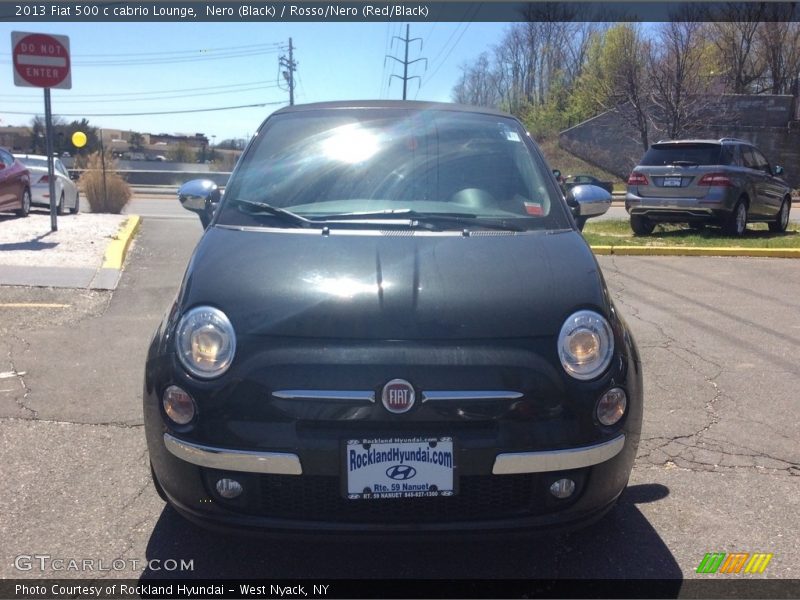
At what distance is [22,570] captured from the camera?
8.71ft

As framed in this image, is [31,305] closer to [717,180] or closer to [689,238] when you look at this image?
[689,238]

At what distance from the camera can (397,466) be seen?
2.36 m

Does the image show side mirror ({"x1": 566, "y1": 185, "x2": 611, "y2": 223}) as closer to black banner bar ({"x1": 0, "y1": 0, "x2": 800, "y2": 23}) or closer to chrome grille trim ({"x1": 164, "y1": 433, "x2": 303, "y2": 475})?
chrome grille trim ({"x1": 164, "y1": 433, "x2": 303, "y2": 475})

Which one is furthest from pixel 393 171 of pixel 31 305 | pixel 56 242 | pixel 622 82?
pixel 622 82

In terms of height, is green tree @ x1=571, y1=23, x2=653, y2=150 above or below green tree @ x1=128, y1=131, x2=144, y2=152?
above

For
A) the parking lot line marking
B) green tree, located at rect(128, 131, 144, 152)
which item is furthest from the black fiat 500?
green tree, located at rect(128, 131, 144, 152)

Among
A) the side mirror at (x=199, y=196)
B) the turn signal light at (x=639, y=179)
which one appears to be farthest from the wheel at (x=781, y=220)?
the side mirror at (x=199, y=196)

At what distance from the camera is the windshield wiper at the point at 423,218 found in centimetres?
325

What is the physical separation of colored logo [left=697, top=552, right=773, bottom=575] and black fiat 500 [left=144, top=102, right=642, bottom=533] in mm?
505

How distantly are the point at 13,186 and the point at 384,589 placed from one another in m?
12.2

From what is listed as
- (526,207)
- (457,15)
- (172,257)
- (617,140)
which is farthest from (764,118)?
(526,207)

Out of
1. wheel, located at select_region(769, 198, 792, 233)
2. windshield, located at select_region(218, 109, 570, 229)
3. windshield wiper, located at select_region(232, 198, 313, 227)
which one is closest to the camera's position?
windshield wiper, located at select_region(232, 198, 313, 227)

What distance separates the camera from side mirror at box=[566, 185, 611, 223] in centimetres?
437

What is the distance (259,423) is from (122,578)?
84 cm
